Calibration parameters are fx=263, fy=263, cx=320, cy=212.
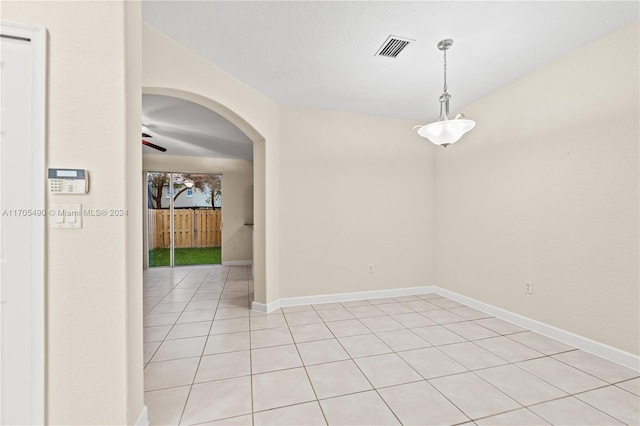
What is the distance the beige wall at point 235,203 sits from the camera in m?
6.64

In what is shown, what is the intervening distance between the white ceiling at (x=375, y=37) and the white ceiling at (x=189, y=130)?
118 centimetres

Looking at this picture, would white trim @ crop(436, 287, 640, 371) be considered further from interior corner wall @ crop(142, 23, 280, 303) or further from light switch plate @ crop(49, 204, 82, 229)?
light switch plate @ crop(49, 204, 82, 229)

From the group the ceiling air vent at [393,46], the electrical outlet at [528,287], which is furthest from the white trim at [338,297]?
the ceiling air vent at [393,46]

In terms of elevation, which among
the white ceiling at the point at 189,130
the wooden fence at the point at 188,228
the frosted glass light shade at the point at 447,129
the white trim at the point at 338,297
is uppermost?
the white ceiling at the point at 189,130

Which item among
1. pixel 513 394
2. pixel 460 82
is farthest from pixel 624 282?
pixel 460 82

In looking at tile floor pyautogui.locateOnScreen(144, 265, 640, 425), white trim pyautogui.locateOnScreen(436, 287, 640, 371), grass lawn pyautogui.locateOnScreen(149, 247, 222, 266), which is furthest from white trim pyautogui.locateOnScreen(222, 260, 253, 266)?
white trim pyautogui.locateOnScreen(436, 287, 640, 371)

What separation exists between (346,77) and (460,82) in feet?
4.36

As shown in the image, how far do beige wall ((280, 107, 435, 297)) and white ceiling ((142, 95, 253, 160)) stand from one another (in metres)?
1.29

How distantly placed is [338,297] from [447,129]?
2.63 metres

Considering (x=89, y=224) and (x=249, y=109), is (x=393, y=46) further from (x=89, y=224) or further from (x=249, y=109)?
(x=89, y=224)

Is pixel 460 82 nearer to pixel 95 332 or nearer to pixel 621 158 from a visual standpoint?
pixel 621 158

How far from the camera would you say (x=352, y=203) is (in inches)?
154

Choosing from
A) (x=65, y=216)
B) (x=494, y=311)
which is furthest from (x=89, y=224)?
(x=494, y=311)

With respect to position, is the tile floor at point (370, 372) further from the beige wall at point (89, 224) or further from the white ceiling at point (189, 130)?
the white ceiling at point (189, 130)
